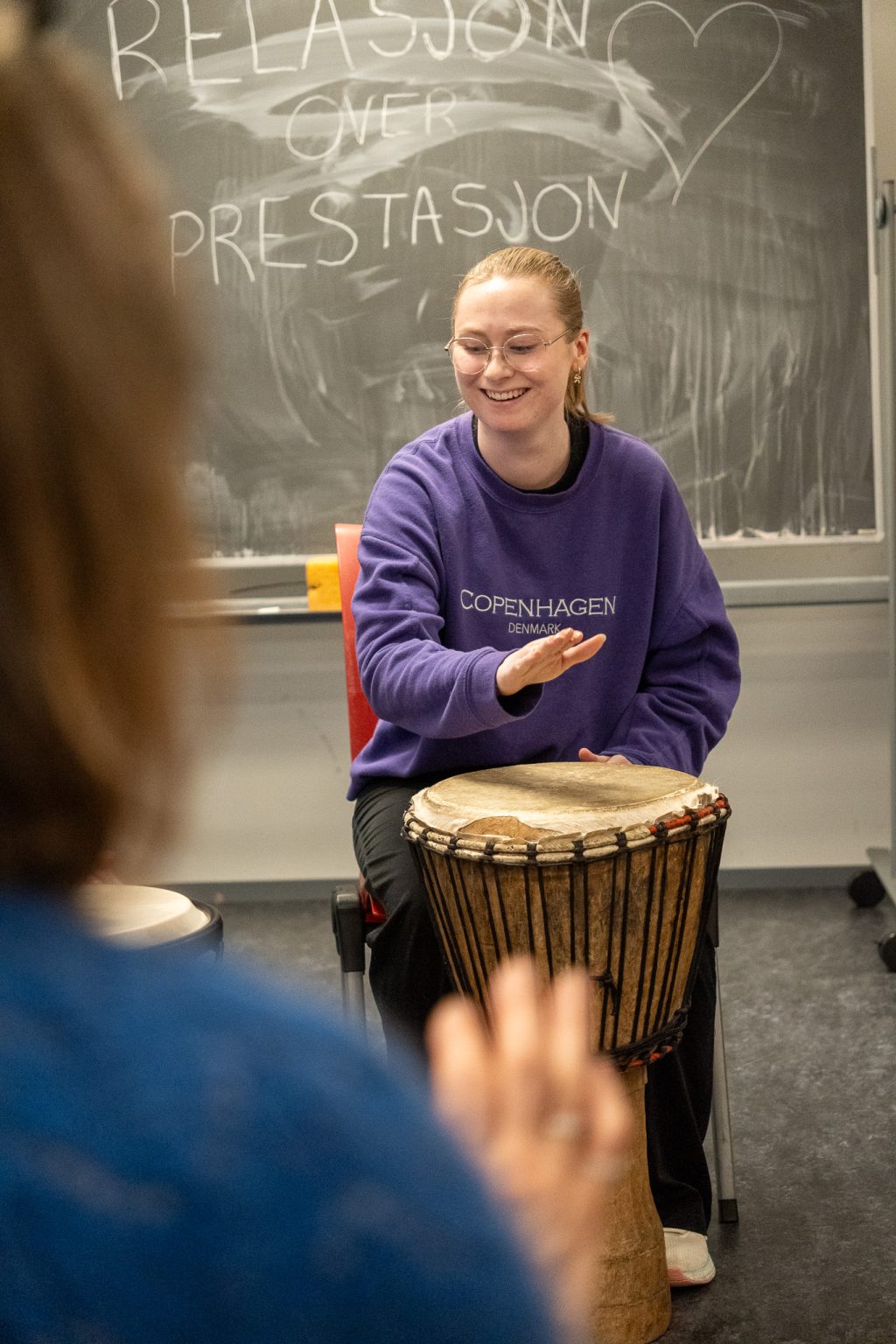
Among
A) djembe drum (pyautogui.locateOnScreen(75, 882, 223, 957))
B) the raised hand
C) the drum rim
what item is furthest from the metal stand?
the raised hand

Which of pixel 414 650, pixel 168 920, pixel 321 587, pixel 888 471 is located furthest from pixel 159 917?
pixel 888 471

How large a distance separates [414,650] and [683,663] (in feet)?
1.60

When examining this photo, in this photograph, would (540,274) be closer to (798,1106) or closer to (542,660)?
(542,660)

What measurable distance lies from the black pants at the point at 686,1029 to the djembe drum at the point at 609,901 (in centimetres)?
15

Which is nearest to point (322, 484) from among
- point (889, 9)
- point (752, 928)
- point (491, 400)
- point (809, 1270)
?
point (491, 400)

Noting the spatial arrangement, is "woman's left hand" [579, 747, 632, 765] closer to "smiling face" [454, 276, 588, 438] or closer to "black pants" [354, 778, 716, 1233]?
"black pants" [354, 778, 716, 1233]

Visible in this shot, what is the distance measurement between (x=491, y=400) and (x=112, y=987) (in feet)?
6.25

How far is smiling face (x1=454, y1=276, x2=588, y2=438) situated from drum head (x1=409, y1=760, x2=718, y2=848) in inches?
23.6

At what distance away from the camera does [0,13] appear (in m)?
0.43

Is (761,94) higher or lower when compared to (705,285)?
higher

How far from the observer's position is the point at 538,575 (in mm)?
2252

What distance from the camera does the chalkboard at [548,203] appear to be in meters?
3.26

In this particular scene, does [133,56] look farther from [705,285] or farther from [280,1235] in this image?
[280,1235]

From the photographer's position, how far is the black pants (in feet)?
6.69
